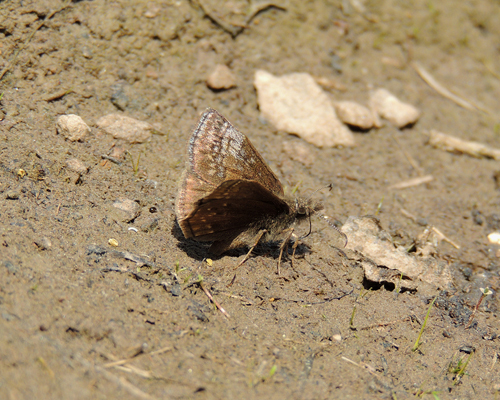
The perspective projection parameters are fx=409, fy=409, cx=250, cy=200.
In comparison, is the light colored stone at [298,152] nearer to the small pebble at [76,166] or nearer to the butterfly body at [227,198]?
the butterfly body at [227,198]

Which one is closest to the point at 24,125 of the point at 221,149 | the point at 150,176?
the point at 150,176

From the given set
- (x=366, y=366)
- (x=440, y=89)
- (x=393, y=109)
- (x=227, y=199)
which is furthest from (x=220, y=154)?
(x=440, y=89)

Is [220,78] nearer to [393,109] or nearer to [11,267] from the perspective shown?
[393,109]

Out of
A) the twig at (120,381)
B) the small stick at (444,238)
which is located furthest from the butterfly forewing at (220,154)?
the small stick at (444,238)

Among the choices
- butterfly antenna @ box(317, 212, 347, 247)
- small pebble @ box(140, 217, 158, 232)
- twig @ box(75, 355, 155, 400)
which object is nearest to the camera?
twig @ box(75, 355, 155, 400)

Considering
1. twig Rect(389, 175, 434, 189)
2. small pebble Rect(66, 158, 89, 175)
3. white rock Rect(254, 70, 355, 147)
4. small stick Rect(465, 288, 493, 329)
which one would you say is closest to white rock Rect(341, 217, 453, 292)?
small stick Rect(465, 288, 493, 329)

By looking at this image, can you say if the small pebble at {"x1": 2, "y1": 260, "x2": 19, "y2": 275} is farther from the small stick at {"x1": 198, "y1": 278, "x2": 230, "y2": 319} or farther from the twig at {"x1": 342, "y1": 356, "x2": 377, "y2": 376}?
the twig at {"x1": 342, "y1": 356, "x2": 377, "y2": 376}

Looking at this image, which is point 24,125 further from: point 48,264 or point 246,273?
point 246,273
